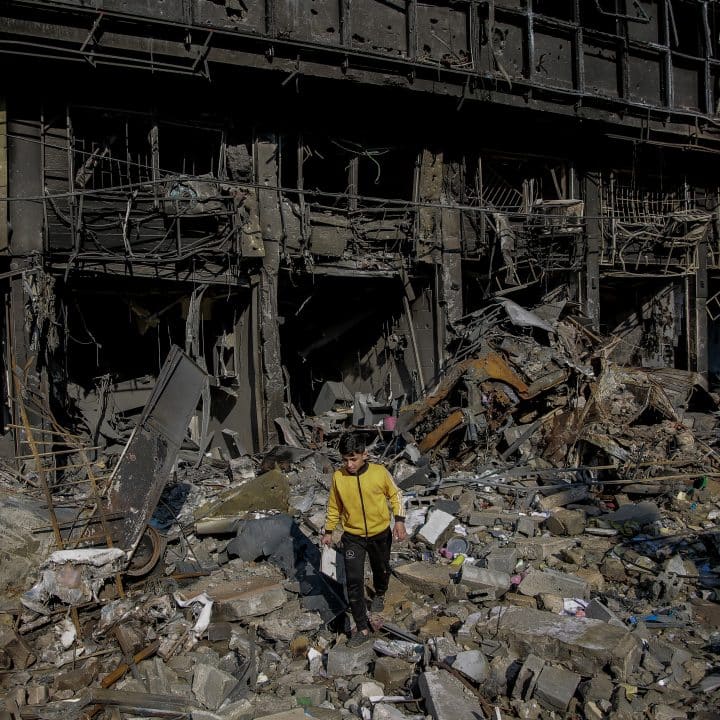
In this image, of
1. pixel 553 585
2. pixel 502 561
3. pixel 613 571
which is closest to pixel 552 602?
pixel 553 585

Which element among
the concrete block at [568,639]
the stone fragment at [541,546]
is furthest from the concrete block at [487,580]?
the stone fragment at [541,546]

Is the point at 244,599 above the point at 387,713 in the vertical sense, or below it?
above

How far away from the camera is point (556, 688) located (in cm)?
413

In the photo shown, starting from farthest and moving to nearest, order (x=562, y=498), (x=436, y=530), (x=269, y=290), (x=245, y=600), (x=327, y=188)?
(x=327, y=188) → (x=269, y=290) → (x=562, y=498) → (x=436, y=530) → (x=245, y=600)

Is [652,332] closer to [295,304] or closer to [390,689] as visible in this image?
[295,304]

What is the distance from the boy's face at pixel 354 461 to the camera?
5.06 m

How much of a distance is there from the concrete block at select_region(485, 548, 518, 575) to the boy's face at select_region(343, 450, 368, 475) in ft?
6.51

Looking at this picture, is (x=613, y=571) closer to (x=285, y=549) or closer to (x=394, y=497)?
(x=394, y=497)

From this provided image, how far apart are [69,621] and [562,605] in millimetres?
3979

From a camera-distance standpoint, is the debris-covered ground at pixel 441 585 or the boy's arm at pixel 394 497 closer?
the debris-covered ground at pixel 441 585

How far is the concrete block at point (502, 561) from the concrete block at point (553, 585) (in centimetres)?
34

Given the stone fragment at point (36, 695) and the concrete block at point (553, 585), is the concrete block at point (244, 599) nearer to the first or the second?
the stone fragment at point (36, 695)

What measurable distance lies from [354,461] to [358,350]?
9.62 meters

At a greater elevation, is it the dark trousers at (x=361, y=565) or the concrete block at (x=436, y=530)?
the dark trousers at (x=361, y=565)
